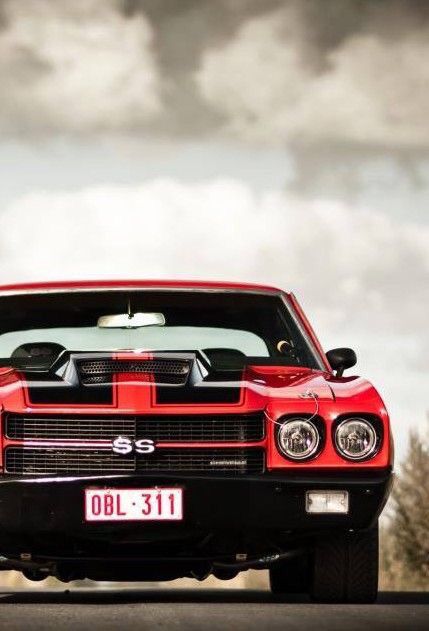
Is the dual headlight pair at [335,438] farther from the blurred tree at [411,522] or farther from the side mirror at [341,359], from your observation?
the blurred tree at [411,522]

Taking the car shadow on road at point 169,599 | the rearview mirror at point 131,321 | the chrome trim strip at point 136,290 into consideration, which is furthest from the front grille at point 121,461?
the chrome trim strip at point 136,290

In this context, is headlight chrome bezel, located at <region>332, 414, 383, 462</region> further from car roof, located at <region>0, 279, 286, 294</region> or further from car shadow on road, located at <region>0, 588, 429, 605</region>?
car roof, located at <region>0, 279, 286, 294</region>

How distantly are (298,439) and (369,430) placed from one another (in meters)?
0.36

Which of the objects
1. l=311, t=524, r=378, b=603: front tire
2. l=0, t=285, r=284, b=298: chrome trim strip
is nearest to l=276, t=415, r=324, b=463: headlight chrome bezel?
l=311, t=524, r=378, b=603: front tire

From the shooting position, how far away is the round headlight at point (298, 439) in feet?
24.1

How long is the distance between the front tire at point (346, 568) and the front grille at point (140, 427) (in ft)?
2.51

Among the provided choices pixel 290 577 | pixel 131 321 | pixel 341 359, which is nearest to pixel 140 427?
pixel 131 321

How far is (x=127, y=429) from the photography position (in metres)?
7.30

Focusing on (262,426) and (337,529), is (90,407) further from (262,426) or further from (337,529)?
(337,529)

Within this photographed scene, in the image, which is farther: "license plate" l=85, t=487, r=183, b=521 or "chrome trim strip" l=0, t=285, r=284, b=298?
"chrome trim strip" l=0, t=285, r=284, b=298

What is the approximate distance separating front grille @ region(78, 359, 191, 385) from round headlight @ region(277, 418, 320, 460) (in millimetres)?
554

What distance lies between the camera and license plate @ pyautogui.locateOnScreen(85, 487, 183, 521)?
7.14 m

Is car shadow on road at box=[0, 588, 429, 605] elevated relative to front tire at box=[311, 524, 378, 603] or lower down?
lower down

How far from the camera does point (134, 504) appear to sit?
716 cm
